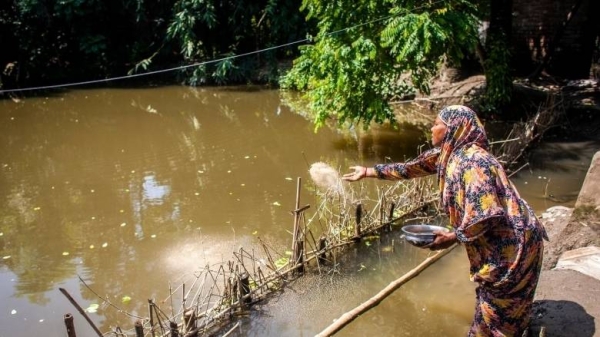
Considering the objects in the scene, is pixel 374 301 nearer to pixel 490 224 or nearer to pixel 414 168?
pixel 414 168

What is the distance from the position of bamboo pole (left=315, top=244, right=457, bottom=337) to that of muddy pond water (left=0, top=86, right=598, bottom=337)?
0.13m

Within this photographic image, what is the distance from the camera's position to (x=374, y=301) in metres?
4.32

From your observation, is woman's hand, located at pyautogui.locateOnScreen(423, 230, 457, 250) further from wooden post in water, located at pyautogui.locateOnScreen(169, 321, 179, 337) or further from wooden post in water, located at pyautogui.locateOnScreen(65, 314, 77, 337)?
wooden post in water, located at pyautogui.locateOnScreen(65, 314, 77, 337)

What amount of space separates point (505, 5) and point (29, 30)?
16.5 meters

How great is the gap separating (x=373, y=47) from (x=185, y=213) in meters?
3.78

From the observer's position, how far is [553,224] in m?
5.09

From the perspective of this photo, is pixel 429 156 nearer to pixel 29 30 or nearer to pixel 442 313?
pixel 442 313

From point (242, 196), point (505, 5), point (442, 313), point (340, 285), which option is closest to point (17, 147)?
point (242, 196)

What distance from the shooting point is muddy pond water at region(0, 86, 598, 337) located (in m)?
4.65

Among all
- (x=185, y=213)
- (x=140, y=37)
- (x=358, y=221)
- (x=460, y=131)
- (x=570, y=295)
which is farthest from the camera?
(x=140, y=37)

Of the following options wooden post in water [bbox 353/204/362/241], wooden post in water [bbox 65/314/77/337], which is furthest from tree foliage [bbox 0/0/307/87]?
wooden post in water [bbox 65/314/77/337]

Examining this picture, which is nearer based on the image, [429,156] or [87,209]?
[429,156]

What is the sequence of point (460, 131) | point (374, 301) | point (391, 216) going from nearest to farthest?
point (460, 131), point (374, 301), point (391, 216)

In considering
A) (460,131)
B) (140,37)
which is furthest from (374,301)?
(140,37)
